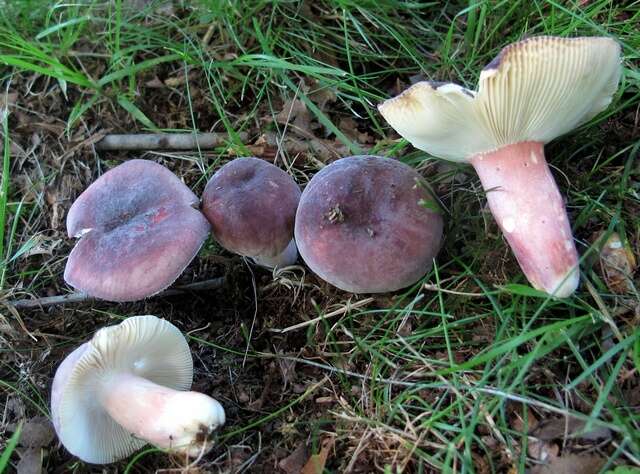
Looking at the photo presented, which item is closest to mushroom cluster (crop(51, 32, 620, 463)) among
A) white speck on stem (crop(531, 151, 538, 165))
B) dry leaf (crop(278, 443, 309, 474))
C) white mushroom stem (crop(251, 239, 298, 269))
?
white speck on stem (crop(531, 151, 538, 165))

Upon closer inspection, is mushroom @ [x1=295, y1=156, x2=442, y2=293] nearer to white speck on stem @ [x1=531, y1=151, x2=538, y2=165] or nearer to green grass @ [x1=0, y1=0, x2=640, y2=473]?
green grass @ [x1=0, y1=0, x2=640, y2=473]

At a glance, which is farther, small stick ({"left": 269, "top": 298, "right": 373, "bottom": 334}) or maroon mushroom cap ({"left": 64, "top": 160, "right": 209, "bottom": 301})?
small stick ({"left": 269, "top": 298, "right": 373, "bottom": 334})

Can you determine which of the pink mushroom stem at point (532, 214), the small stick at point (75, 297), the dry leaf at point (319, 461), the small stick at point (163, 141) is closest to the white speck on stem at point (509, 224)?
the pink mushroom stem at point (532, 214)

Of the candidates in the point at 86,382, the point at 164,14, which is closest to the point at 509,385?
the point at 86,382

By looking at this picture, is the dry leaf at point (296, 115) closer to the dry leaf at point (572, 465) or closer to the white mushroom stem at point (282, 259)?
the white mushroom stem at point (282, 259)

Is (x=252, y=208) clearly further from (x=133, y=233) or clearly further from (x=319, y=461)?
(x=319, y=461)

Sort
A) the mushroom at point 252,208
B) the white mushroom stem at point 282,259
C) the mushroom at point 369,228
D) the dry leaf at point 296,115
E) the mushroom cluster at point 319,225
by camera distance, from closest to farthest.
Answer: the mushroom cluster at point 319,225 < the mushroom at point 369,228 < the mushroom at point 252,208 < the white mushroom stem at point 282,259 < the dry leaf at point 296,115

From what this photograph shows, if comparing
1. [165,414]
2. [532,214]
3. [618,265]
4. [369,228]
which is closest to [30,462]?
[165,414]
